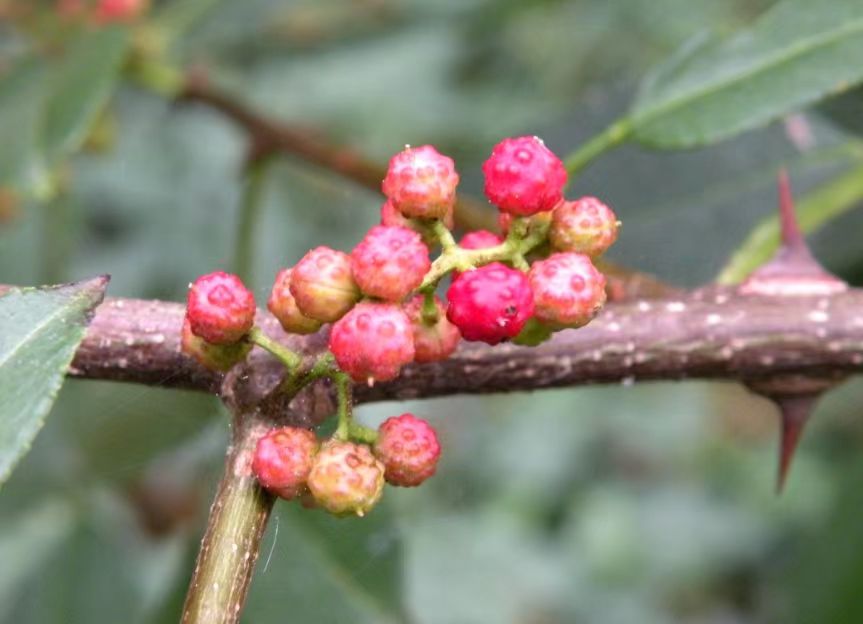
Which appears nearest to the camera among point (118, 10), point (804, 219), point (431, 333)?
point (431, 333)

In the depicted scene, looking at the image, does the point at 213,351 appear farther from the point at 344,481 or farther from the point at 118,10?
the point at 118,10

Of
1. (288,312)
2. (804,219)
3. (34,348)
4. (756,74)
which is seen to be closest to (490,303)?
(288,312)

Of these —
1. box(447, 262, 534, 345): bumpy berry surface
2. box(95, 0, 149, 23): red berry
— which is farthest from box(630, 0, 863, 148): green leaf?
box(95, 0, 149, 23): red berry

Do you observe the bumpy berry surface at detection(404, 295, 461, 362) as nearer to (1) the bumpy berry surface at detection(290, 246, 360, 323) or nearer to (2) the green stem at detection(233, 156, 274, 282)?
(1) the bumpy berry surface at detection(290, 246, 360, 323)

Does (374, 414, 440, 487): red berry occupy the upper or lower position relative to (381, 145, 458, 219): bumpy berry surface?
lower

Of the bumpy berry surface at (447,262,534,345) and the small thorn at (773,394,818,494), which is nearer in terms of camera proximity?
the bumpy berry surface at (447,262,534,345)

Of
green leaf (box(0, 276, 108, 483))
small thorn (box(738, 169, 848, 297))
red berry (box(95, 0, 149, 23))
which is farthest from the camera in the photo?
red berry (box(95, 0, 149, 23))
